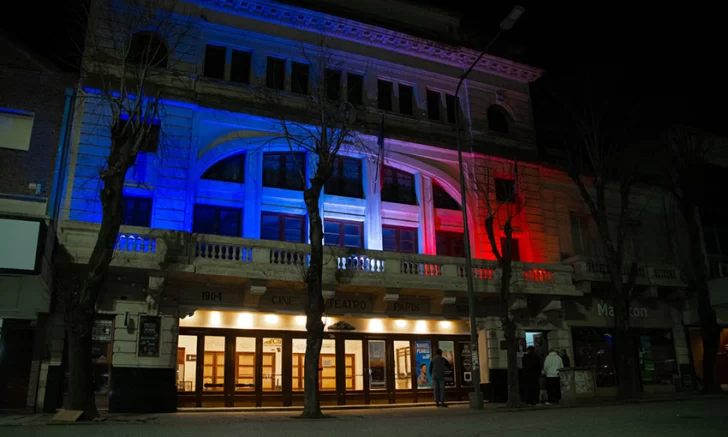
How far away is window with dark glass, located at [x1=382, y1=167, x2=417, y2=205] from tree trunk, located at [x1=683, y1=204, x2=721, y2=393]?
13.2m

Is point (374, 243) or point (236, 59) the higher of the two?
point (236, 59)

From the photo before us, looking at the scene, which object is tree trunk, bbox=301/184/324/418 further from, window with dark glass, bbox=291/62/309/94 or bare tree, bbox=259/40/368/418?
window with dark glass, bbox=291/62/309/94

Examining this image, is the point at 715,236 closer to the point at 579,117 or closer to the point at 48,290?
the point at 579,117

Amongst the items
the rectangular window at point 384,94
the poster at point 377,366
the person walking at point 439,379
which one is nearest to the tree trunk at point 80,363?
the poster at point 377,366

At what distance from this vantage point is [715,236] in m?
30.4

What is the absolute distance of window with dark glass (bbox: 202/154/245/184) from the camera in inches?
870

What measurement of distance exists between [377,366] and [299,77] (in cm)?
1211

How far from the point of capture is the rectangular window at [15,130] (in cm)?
1900

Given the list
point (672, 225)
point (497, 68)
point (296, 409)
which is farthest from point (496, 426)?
point (672, 225)

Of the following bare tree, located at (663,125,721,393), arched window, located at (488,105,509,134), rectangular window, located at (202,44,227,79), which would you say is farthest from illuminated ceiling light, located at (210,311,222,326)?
bare tree, located at (663,125,721,393)

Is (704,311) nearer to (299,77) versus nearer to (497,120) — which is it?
(497,120)

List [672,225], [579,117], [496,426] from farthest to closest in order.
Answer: [672,225] → [579,117] → [496,426]

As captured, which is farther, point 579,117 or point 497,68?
point 497,68

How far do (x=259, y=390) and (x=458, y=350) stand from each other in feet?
27.0
